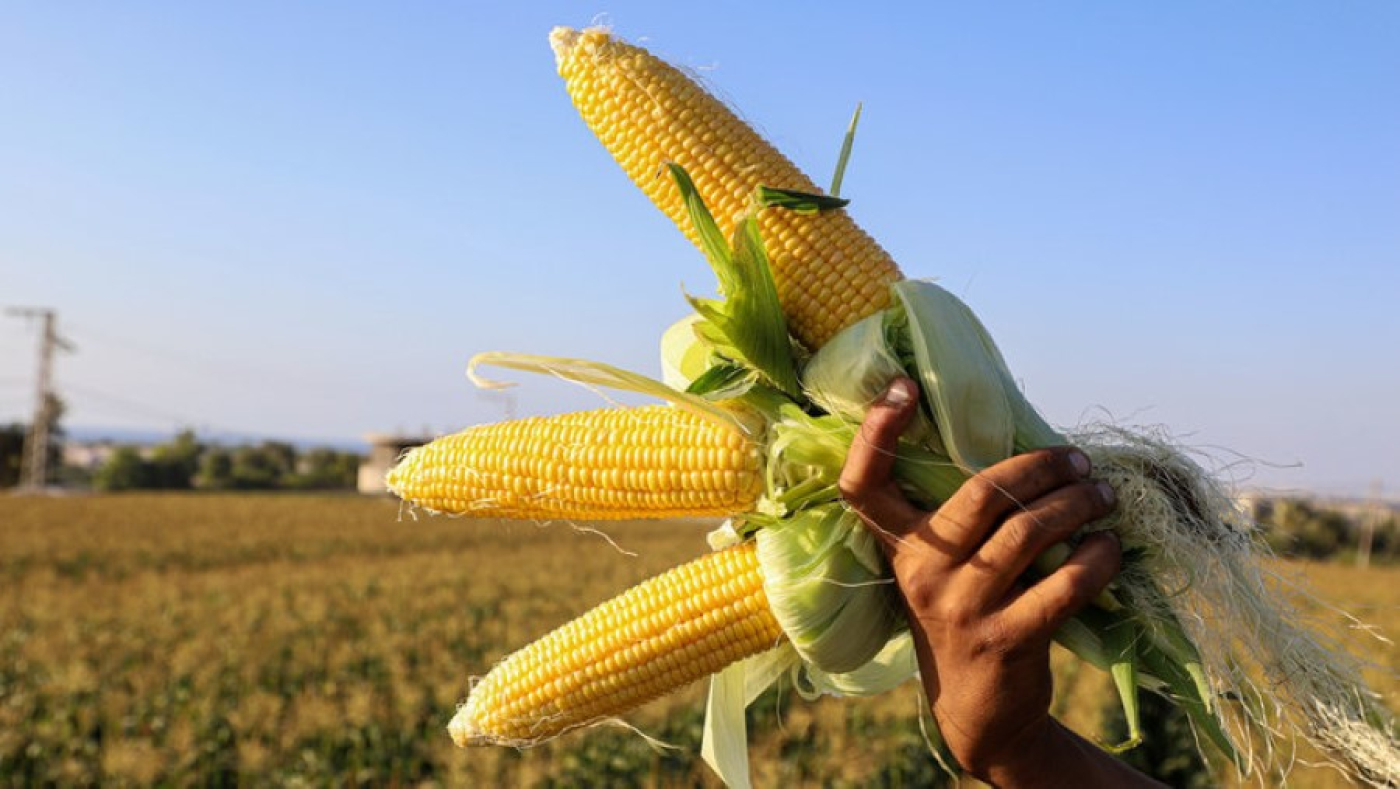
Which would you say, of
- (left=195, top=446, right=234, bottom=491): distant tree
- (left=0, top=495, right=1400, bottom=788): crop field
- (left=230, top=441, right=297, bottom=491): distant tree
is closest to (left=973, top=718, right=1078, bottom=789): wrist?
(left=0, top=495, right=1400, bottom=788): crop field

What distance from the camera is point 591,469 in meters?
2.15

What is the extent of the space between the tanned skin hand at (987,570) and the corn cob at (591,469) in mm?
279

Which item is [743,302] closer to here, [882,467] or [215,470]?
[882,467]

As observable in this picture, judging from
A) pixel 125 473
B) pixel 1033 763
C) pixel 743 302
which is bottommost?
pixel 1033 763

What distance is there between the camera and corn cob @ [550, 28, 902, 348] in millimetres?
2059

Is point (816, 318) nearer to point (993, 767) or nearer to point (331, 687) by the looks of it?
point (993, 767)

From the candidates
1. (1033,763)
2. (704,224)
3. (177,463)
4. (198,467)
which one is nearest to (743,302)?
(704,224)

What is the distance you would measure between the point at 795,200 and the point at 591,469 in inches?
25.8

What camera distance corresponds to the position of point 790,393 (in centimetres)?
211

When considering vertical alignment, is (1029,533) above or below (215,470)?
below

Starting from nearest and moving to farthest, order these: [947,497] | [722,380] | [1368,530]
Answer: [947,497], [722,380], [1368,530]

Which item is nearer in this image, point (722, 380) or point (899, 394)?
point (899, 394)

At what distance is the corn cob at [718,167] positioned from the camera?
81.0 inches

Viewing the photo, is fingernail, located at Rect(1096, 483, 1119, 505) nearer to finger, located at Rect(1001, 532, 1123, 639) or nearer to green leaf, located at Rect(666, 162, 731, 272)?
finger, located at Rect(1001, 532, 1123, 639)
